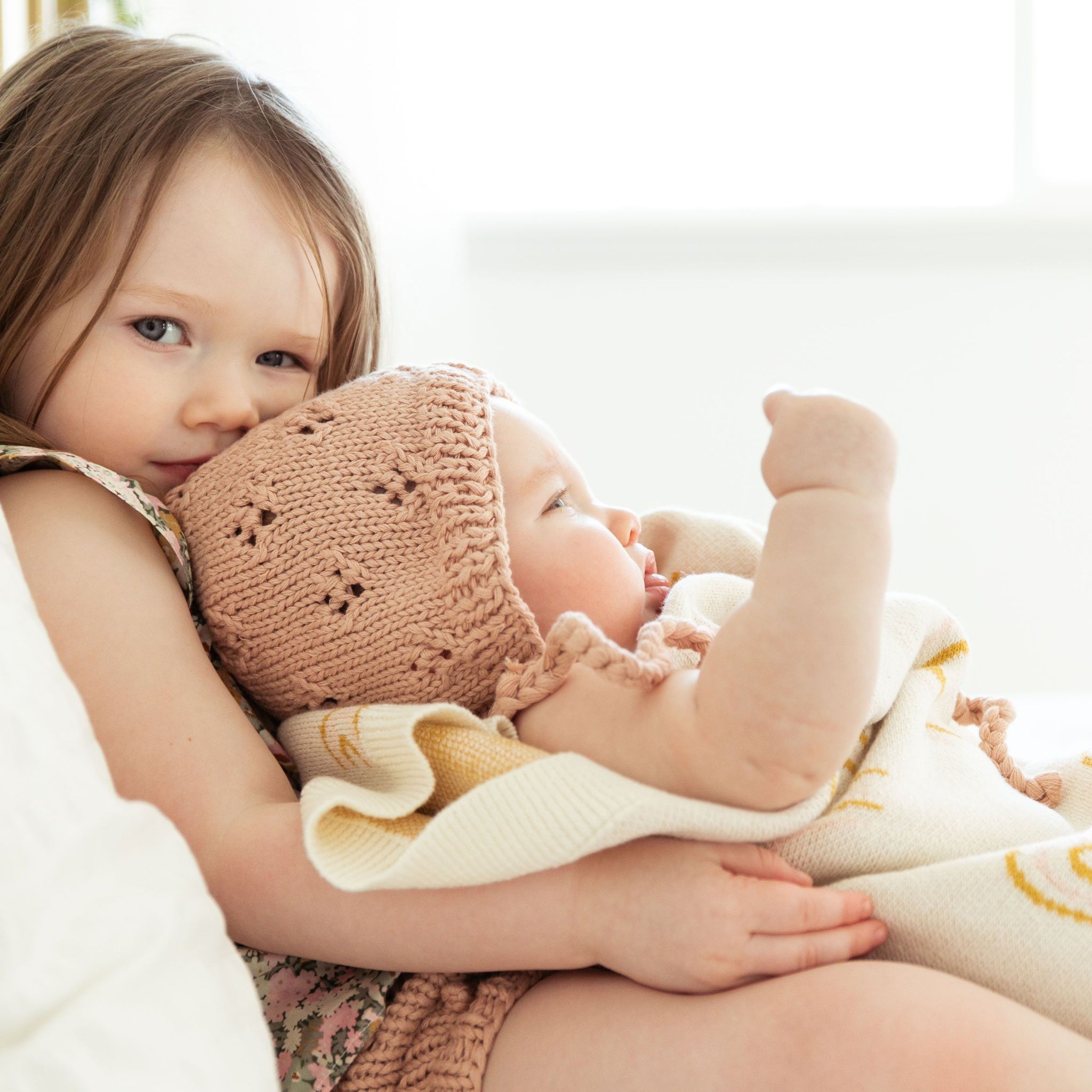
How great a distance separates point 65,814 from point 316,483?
0.99 feet

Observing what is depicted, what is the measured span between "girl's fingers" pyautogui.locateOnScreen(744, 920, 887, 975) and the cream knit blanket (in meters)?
0.03

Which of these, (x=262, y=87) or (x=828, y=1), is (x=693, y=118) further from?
(x=262, y=87)

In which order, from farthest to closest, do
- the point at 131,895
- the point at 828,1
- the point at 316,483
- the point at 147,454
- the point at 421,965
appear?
the point at 828,1 < the point at 147,454 < the point at 316,483 < the point at 421,965 < the point at 131,895

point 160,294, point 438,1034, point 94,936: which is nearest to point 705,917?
point 438,1034

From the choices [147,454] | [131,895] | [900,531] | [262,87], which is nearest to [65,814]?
[131,895]

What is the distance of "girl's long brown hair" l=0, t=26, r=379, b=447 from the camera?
29.4 inches

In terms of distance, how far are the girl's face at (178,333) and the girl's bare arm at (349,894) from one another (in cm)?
18

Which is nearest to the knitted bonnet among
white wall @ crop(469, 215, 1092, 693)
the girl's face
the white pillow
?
the girl's face

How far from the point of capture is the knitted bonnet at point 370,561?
62 centimetres

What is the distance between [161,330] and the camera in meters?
0.77

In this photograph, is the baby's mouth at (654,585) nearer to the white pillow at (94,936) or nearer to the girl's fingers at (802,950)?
the girl's fingers at (802,950)

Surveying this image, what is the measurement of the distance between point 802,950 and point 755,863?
0.15 feet

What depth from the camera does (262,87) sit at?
87 centimetres

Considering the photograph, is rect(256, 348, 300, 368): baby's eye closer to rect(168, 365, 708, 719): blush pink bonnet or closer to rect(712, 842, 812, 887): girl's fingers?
rect(168, 365, 708, 719): blush pink bonnet
